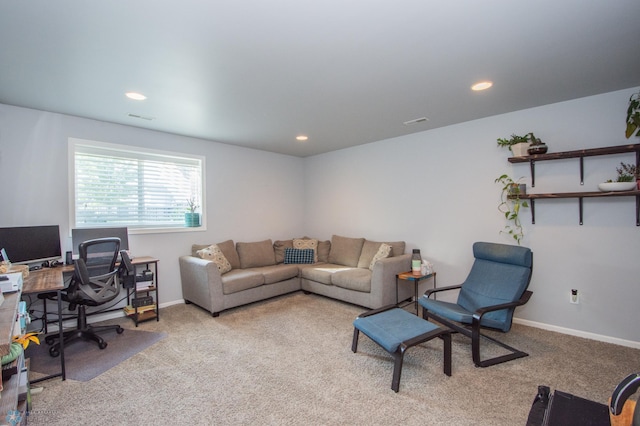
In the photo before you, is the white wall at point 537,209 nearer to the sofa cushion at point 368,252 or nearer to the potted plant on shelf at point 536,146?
the potted plant on shelf at point 536,146

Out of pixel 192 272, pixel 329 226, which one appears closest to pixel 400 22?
pixel 192 272

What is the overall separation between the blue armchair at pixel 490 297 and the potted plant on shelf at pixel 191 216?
10.8 feet

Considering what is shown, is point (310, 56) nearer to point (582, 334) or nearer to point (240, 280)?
point (240, 280)

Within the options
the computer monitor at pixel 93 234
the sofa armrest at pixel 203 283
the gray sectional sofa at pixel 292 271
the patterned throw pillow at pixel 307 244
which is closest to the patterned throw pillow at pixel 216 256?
the gray sectional sofa at pixel 292 271

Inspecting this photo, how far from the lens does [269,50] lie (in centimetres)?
208

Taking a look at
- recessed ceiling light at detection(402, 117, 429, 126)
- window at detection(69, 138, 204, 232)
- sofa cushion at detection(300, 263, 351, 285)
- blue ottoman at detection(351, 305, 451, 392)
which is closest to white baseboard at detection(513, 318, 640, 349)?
blue ottoman at detection(351, 305, 451, 392)

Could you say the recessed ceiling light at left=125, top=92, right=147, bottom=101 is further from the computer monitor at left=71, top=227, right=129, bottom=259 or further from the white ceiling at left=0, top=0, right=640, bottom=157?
the computer monitor at left=71, top=227, right=129, bottom=259

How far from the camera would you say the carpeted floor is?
195 cm

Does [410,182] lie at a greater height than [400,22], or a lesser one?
lesser

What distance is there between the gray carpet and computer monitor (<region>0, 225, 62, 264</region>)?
0.88 m

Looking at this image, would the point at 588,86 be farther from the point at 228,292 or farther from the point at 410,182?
the point at 228,292

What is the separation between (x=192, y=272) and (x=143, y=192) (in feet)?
4.25

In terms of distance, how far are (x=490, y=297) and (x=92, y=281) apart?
3.80 m

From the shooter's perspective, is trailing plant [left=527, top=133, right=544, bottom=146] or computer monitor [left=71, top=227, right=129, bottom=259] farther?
computer monitor [left=71, top=227, right=129, bottom=259]
